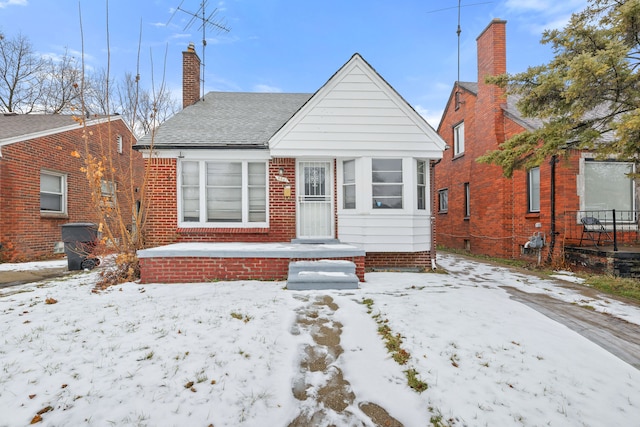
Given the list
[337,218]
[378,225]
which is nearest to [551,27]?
[378,225]

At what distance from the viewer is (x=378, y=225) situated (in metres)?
7.70

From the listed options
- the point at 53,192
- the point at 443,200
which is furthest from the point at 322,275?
the point at 443,200

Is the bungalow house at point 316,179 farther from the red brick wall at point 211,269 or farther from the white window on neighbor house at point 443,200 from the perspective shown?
the white window on neighbor house at point 443,200

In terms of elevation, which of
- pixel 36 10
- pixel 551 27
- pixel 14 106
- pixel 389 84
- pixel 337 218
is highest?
→ pixel 36 10

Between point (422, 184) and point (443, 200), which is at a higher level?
point (422, 184)

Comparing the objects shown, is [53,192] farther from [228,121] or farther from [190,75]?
[228,121]

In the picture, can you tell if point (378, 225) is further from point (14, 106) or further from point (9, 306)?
point (14, 106)

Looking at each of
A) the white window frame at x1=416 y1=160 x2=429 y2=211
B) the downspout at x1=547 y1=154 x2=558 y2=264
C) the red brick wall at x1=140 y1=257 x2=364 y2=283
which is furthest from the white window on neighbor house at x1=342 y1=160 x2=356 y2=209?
the downspout at x1=547 y1=154 x2=558 y2=264

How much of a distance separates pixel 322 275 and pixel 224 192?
14.0 feet

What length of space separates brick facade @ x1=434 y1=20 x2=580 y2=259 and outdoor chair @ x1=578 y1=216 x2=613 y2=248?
→ 54 centimetres

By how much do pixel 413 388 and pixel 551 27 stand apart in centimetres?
845

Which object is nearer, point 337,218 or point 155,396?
point 155,396

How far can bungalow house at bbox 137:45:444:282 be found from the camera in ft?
25.5

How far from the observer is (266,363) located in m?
3.02
